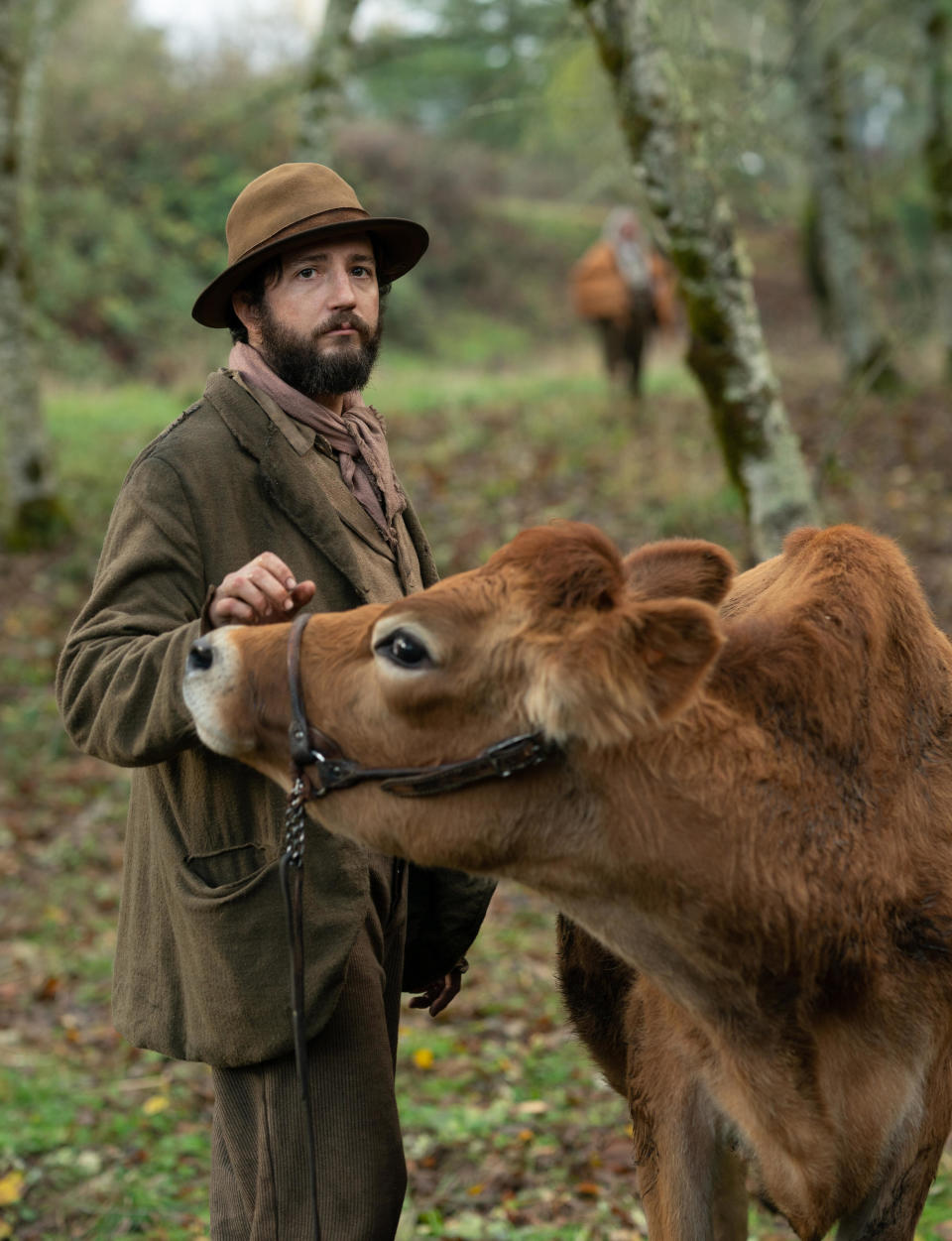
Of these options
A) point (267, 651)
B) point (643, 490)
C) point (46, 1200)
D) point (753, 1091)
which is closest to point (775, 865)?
point (753, 1091)

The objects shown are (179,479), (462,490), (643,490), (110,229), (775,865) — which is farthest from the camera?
(110,229)

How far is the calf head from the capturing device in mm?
2428

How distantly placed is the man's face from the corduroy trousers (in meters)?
1.27

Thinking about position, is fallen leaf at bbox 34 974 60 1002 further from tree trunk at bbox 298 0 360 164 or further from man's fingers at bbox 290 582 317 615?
tree trunk at bbox 298 0 360 164

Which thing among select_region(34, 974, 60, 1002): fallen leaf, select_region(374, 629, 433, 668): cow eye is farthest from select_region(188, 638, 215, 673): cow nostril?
select_region(34, 974, 60, 1002): fallen leaf

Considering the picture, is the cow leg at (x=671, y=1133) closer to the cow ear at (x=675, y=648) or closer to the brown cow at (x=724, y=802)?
the brown cow at (x=724, y=802)

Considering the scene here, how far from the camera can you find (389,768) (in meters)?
2.69

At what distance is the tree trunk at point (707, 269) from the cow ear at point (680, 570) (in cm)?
324

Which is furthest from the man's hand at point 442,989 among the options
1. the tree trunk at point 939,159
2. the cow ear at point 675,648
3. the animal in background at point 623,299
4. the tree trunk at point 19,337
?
the tree trunk at point 939,159

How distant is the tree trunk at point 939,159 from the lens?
13.5 meters

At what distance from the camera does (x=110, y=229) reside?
23719mm

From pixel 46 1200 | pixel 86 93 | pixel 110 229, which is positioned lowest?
pixel 46 1200

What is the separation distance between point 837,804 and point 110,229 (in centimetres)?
2349

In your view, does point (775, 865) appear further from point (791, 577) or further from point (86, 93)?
point (86, 93)
